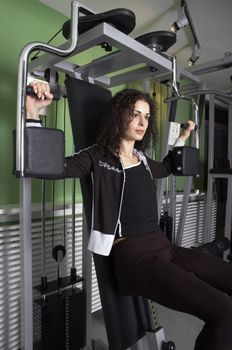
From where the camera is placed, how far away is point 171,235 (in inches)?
99.0

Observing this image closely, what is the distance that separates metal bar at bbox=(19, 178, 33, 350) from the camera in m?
1.22

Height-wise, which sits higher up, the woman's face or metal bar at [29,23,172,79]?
metal bar at [29,23,172,79]

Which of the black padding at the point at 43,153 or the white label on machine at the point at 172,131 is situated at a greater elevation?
the white label on machine at the point at 172,131

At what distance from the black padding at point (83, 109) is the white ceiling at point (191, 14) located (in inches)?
36.6

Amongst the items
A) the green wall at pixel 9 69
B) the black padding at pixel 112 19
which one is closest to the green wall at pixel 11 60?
the green wall at pixel 9 69

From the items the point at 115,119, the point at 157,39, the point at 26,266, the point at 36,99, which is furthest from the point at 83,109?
the point at 26,266

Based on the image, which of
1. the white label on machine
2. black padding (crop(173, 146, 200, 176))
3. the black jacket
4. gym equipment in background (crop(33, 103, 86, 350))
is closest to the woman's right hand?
the black jacket

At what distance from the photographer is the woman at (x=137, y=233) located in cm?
103

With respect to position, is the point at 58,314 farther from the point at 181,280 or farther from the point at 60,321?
the point at 181,280

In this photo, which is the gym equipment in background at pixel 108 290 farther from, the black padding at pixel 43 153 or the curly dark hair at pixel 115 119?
the black padding at pixel 43 153

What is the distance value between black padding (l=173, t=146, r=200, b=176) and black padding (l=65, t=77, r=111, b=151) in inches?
20.0

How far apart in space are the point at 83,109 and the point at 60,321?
1193mm

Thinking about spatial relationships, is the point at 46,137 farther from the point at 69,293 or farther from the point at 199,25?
the point at 199,25

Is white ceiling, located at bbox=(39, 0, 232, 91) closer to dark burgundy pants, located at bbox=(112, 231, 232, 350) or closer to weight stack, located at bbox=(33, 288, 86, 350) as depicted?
dark burgundy pants, located at bbox=(112, 231, 232, 350)
